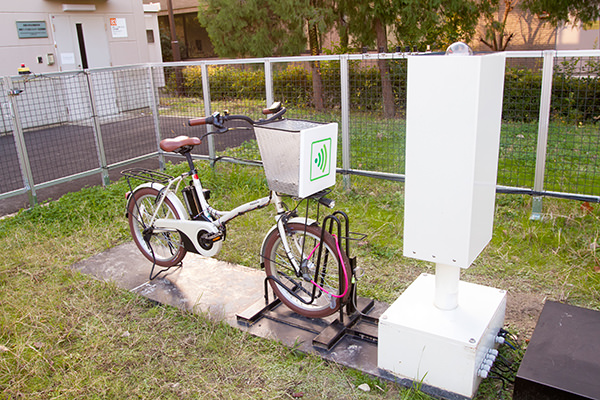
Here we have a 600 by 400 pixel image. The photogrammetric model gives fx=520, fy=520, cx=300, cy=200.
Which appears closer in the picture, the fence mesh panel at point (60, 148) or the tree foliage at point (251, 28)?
the fence mesh panel at point (60, 148)

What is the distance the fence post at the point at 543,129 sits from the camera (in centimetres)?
451

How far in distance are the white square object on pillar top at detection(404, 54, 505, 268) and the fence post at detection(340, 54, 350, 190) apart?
2.98 meters

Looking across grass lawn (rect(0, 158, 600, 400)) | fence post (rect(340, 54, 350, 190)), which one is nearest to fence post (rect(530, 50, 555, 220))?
grass lawn (rect(0, 158, 600, 400))

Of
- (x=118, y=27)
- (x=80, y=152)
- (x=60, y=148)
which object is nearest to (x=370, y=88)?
(x=80, y=152)

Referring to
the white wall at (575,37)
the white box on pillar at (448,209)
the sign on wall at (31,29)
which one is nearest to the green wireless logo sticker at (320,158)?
the white box on pillar at (448,209)

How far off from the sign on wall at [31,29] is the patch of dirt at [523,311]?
34.9 ft

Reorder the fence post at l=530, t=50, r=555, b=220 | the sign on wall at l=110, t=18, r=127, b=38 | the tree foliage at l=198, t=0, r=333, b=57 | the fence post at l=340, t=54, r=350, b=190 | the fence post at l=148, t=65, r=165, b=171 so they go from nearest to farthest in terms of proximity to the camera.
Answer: the fence post at l=530, t=50, r=555, b=220 → the fence post at l=340, t=54, r=350, b=190 → the fence post at l=148, t=65, r=165, b=171 → the tree foliage at l=198, t=0, r=333, b=57 → the sign on wall at l=110, t=18, r=127, b=38

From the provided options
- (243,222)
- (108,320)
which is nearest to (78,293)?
(108,320)

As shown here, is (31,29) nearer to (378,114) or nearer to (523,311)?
(378,114)

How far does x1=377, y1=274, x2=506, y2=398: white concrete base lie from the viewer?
2.57 m

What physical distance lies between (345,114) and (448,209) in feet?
10.5

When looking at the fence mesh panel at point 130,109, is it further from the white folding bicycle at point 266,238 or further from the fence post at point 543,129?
the fence post at point 543,129

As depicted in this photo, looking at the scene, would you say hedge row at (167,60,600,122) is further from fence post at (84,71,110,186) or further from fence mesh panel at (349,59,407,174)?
fence post at (84,71,110,186)

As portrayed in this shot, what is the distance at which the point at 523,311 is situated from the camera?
A: 136 inches
